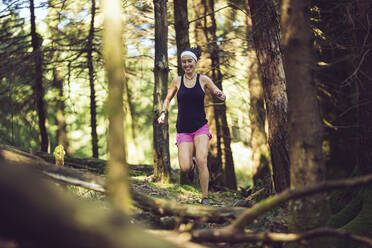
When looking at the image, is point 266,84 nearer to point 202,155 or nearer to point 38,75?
point 202,155

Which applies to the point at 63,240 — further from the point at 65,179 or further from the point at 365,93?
the point at 365,93

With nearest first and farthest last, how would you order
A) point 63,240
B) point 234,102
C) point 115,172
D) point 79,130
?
point 63,240, point 115,172, point 234,102, point 79,130

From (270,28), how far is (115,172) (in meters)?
4.64

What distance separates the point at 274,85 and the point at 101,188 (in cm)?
357

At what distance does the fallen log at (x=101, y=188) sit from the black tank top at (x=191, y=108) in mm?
2625

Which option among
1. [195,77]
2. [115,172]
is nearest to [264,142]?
[195,77]

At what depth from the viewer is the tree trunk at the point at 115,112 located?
8.31 ft

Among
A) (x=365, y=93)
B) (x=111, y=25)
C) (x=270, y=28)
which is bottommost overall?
(x=365, y=93)

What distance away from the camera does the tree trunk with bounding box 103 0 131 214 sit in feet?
8.31

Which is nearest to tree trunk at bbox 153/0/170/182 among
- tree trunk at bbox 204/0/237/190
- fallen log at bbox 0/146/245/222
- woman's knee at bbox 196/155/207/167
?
woman's knee at bbox 196/155/207/167

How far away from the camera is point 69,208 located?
215 cm

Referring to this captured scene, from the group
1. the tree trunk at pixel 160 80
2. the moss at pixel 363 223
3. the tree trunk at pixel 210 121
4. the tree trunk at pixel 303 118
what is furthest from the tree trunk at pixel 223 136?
the tree trunk at pixel 303 118

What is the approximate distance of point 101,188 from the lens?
→ 12.6ft

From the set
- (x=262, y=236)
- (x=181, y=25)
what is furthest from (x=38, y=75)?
(x=262, y=236)
